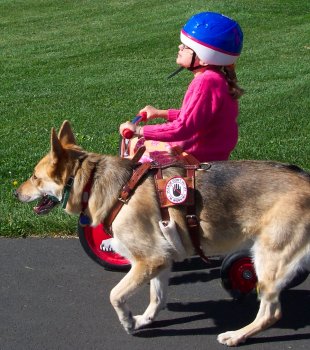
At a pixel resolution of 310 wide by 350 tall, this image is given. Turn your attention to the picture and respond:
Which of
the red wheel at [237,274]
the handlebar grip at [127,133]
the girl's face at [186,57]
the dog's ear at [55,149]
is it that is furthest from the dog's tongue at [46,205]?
the girl's face at [186,57]

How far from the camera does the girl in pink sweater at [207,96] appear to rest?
5004mm

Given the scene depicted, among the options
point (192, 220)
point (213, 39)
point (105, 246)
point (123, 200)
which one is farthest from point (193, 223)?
point (213, 39)

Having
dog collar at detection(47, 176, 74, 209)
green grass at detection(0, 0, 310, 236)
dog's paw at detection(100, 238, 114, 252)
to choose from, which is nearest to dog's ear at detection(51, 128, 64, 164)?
dog collar at detection(47, 176, 74, 209)

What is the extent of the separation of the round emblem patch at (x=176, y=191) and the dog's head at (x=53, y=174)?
67 centimetres

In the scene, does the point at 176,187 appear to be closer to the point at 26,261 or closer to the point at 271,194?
the point at 271,194

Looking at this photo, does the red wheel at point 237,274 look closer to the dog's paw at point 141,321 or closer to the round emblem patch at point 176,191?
the dog's paw at point 141,321

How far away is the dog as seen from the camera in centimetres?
438

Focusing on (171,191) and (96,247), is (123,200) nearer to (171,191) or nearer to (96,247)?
(171,191)

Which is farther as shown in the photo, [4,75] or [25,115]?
[4,75]

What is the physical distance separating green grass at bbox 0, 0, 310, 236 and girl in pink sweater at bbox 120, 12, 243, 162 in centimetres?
160

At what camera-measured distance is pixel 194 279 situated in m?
5.48

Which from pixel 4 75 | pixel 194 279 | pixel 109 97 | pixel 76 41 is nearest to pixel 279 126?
pixel 109 97

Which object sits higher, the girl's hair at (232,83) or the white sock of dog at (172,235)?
the girl's hair at (232,83)

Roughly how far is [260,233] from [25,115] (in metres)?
7.41
